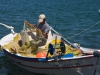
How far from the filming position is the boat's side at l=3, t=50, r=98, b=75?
10863 millimetres

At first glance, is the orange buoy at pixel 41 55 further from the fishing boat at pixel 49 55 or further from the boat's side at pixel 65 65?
the boat's side at pixel 65 65

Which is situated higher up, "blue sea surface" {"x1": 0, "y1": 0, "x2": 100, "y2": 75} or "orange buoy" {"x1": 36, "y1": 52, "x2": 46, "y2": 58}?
"blue sea surface" {"x1": 0, "y1": 0, "x2": 100, "y2": 75}

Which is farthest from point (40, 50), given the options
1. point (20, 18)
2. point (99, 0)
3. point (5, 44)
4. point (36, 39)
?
point (99, 0)

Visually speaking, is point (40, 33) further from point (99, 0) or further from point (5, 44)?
point (99, 0)

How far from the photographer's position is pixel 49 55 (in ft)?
38.5

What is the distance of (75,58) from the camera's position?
10.9 m

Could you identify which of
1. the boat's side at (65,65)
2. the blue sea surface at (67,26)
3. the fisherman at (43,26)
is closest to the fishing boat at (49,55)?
the boat's side at (65,65)

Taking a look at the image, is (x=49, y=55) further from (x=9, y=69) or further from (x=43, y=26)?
(x=9, y=69)

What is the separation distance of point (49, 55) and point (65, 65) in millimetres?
876

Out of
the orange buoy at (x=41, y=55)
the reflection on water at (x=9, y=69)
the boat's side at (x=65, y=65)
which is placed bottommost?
the reflection on water at (x=9, y=69)

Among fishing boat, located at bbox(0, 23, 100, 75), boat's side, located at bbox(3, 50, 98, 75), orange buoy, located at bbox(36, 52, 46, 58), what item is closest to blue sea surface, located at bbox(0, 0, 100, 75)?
fishing boat, located at bbox(0, 23, 100, 75)

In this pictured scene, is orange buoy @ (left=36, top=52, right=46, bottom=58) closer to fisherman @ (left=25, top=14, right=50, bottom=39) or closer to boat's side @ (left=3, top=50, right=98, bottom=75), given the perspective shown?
boat's side @ (left=3, top=50, right=98, bottom=75)

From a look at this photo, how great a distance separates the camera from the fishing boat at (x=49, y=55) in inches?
433

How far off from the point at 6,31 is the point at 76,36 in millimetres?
5509
